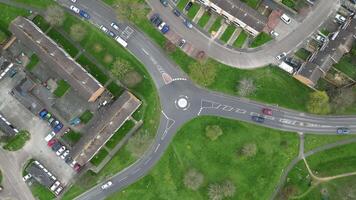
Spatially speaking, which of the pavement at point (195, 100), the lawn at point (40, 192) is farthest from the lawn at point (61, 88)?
the lawn at point (40, 192)

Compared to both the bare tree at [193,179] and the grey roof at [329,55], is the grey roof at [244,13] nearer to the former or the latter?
the grey roof at [329,55]

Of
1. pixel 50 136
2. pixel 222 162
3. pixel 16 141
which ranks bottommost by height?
pixel 16 141

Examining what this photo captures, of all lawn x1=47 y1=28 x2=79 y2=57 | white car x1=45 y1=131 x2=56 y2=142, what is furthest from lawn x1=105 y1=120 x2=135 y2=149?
lawn x1=47 y1=28 x2=79 y2=57

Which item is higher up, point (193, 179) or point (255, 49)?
point (255, 49)

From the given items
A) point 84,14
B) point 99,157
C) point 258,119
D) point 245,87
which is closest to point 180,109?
point 245,87

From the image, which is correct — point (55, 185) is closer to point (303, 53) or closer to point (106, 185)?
point (106, 185)

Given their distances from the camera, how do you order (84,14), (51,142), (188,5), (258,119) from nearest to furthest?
1. (258,119)
2. (51,142)
3. (188,5)
4. (84,14)
